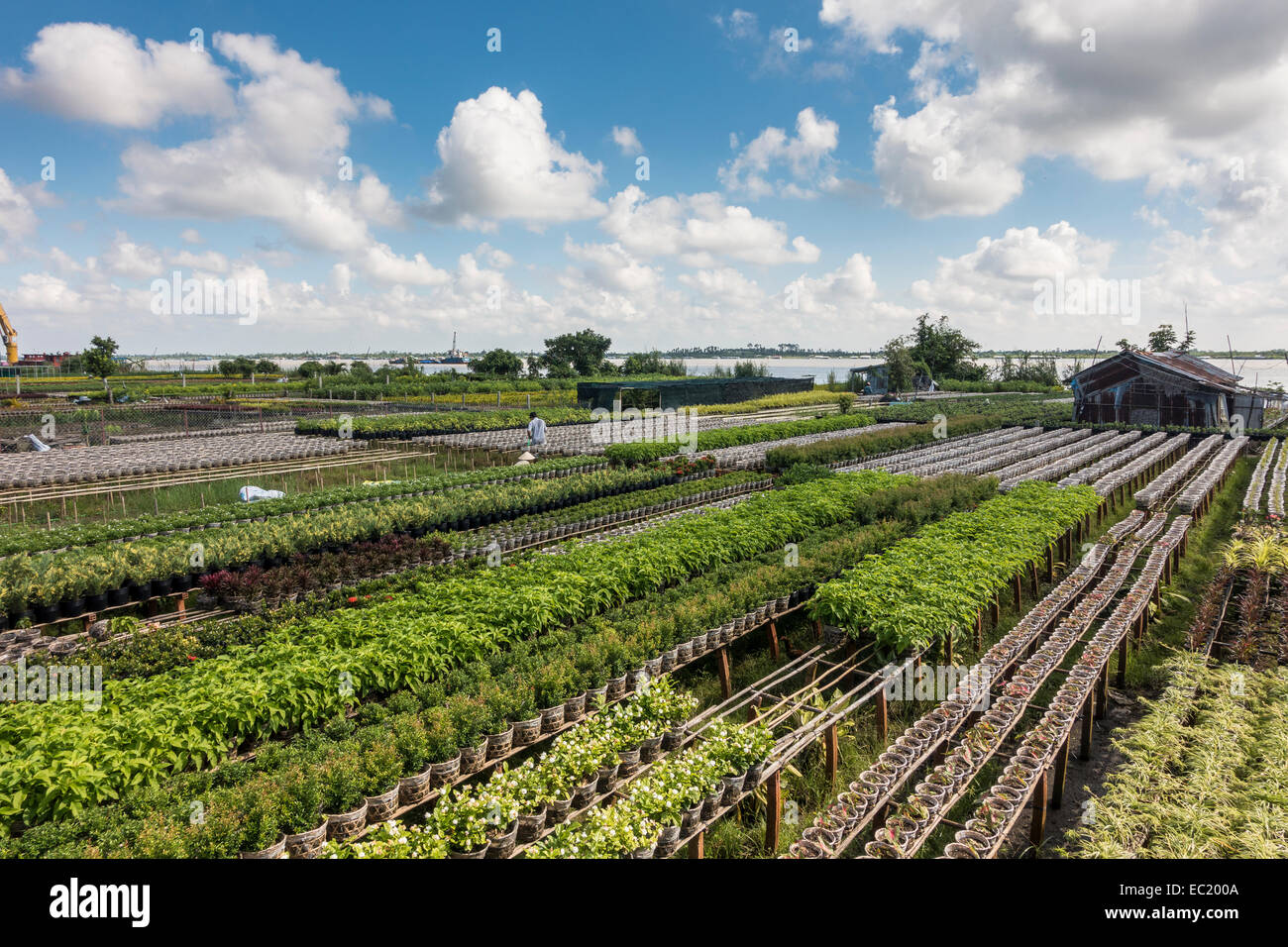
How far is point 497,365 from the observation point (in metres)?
62.8

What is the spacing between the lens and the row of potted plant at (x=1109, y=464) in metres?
18.2

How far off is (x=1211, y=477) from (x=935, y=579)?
16.9 m

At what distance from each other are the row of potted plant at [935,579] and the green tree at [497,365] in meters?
55.3

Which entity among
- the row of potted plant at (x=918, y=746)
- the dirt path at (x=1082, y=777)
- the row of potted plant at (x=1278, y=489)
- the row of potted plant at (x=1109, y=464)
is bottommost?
the dirt path at (x=1082, y=777)

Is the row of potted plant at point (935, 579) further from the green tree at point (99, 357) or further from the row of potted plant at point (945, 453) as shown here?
the green tree at point (99, 357)

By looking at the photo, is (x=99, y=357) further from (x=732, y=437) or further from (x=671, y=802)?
(x=671, y=802)

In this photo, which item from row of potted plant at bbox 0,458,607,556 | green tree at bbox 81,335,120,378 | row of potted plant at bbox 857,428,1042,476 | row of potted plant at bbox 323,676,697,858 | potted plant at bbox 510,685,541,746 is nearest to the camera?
row of potted plant at bbox 323,676,697,858

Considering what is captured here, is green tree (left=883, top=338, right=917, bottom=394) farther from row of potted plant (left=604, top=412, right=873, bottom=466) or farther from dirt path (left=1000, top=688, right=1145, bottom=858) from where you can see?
dirt path (left=1000, top=688, right=1145, bottom=858)

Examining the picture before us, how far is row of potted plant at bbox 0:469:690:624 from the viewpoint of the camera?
909cm

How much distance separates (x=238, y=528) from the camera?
11930 millimetres

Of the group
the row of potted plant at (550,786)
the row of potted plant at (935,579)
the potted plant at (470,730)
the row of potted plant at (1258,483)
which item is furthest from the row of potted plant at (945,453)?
the potted plant at (470,730)

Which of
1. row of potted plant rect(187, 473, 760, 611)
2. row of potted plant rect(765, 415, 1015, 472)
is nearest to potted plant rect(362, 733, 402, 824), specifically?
row of potted plant rect(187, 473, 760, 611)

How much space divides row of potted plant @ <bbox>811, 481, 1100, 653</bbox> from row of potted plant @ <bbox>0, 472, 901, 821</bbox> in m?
2.47

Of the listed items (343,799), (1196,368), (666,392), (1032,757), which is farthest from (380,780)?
(1196,368)
